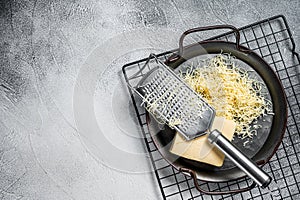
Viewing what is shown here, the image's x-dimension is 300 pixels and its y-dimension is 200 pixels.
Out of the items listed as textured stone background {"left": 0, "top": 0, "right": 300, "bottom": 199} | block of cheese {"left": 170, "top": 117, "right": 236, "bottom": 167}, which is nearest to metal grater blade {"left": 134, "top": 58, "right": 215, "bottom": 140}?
block of cheese {"left": 170, "top": 117, "right": 236, "bottom": 167}

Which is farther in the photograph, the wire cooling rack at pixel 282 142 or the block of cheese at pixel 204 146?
the wire cooling rack at pixel 282 142

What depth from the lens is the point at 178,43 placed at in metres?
1.27

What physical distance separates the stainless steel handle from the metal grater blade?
42mm

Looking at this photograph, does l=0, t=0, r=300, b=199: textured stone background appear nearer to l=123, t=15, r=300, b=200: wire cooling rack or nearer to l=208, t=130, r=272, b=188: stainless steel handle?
l=123, t=15, r=300, b=200: wire cooling rack

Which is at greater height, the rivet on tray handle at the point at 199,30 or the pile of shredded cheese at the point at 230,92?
the rivet on tray handle at the point at 199,30

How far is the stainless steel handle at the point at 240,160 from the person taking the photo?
1.08 meters

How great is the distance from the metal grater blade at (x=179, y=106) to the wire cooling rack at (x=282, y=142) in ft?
0.33

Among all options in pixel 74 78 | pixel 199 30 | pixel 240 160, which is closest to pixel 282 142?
pixel 240 160

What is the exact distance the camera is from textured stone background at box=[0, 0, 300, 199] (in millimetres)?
1242

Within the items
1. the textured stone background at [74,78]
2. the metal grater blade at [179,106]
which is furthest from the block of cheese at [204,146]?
the textured stone background at [74,78]

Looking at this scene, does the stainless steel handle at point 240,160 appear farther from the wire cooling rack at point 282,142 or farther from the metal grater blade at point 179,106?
the wire cooling rack at point 282,142

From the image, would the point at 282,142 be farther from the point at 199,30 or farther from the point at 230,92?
the point at 199,30

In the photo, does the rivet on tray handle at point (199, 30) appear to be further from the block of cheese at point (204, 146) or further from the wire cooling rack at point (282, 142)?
the block of cheese at point (204, 146)

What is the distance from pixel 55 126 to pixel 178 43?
1.29 feet
